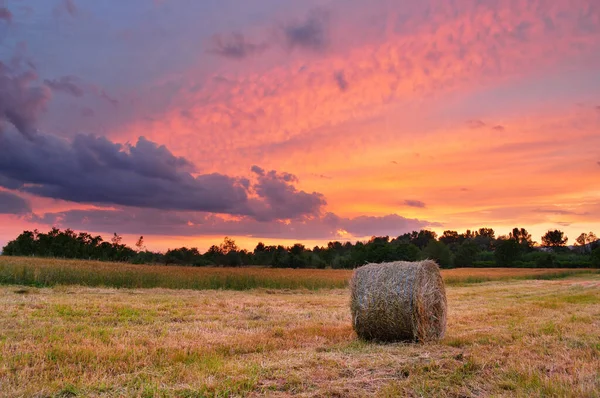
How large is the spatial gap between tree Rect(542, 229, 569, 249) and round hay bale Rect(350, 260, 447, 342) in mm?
158078

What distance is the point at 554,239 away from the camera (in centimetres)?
14762

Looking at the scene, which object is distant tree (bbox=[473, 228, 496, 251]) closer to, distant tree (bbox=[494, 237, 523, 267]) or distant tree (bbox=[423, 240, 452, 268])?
distant tree (bbox=[494, 237, 523, 267])

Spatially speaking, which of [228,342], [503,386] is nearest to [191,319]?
[228,342]

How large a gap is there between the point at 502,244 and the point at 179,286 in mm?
92293

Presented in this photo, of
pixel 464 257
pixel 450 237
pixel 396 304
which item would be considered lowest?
pixel 396 304

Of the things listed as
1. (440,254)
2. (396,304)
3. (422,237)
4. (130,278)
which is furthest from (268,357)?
(422,237)

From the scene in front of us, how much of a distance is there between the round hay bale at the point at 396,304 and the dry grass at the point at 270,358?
0.44 meters

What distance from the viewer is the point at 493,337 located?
27.5ft

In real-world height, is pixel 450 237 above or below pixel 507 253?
above

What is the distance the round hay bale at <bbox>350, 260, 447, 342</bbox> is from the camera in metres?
8.80

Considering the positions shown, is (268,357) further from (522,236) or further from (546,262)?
(522,236)

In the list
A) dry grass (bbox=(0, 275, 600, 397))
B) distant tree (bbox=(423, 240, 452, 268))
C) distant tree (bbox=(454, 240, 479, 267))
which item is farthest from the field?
distant tree (bbox=(454, 240, 479, 267))

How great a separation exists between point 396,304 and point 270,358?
11.2ft

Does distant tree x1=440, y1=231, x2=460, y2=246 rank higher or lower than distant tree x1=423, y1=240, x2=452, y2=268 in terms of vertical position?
higher
